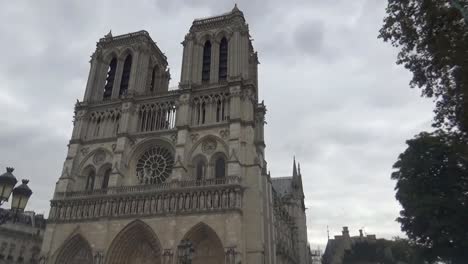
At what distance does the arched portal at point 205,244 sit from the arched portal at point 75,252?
8901 mm

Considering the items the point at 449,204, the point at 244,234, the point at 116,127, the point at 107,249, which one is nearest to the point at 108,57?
the point at 116,127

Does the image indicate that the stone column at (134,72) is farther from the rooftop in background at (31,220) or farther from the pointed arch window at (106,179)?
the rooftop in background at (31,220)

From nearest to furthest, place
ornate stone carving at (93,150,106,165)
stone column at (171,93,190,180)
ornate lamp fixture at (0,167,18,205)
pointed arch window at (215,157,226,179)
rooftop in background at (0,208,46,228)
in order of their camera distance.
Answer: ornate lamp fixture at (0,167,18,205) → stone column at (171,93,190,180) → pointed arch window at (215,157,226,179) → ornate stone carving at (93,150,106,165) → rooftop in background at (0,208,46,228)

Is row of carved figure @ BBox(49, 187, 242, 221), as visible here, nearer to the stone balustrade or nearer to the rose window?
the stone balustrade

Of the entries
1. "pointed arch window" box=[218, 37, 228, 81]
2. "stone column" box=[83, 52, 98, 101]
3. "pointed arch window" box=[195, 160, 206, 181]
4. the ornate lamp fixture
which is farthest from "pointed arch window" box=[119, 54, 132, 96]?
the ornate lamp fixture

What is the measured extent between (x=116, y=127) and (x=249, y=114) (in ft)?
42.3

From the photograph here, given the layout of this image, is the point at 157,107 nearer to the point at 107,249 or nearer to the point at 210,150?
the point at 210,150

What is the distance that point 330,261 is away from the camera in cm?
5694

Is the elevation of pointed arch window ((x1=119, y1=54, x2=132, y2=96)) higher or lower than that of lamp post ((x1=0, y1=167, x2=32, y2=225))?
higher

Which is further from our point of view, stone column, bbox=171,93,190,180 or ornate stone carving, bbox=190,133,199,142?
ornate stone carving, bbox=190,133,199,142

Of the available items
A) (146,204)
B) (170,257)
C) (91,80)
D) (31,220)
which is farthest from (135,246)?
(31,220)

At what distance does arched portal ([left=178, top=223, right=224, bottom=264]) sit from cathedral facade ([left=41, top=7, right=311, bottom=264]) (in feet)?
0.25

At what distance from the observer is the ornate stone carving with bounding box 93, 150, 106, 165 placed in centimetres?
3569

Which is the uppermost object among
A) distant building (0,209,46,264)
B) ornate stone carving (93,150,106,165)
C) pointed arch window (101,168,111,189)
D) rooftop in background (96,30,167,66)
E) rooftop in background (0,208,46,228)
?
rooftop in background (96,30,167,66)
